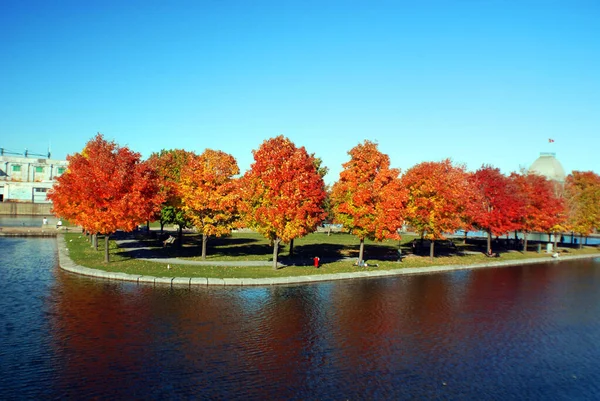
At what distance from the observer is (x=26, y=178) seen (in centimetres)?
13088

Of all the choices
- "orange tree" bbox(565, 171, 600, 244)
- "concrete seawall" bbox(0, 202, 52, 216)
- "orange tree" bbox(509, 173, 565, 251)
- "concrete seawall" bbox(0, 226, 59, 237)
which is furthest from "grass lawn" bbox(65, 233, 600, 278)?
"concrete seawall" bbox(0, 202, 52, 216)

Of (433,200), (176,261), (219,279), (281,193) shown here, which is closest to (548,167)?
(433,200)

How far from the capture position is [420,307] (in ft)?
94.3

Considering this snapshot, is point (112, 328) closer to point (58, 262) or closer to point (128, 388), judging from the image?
point (128, 388)

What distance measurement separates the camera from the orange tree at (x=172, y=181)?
42.2m

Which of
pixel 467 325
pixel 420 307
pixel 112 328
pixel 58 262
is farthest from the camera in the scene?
pixel 58 262

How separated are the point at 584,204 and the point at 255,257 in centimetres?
5743

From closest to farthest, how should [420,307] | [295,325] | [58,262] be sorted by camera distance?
[295,325], [420,307], [58,262]

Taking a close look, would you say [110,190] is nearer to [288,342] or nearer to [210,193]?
[210,193]

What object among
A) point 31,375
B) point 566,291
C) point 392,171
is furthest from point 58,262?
point 566,291

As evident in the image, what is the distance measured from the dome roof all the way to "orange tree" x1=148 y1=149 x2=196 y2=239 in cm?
9471

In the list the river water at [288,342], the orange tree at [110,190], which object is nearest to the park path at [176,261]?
the orange tree at [110,190]

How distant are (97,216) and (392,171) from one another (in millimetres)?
26255

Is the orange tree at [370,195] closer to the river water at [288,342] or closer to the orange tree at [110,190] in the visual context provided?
the river water at [288,342]
